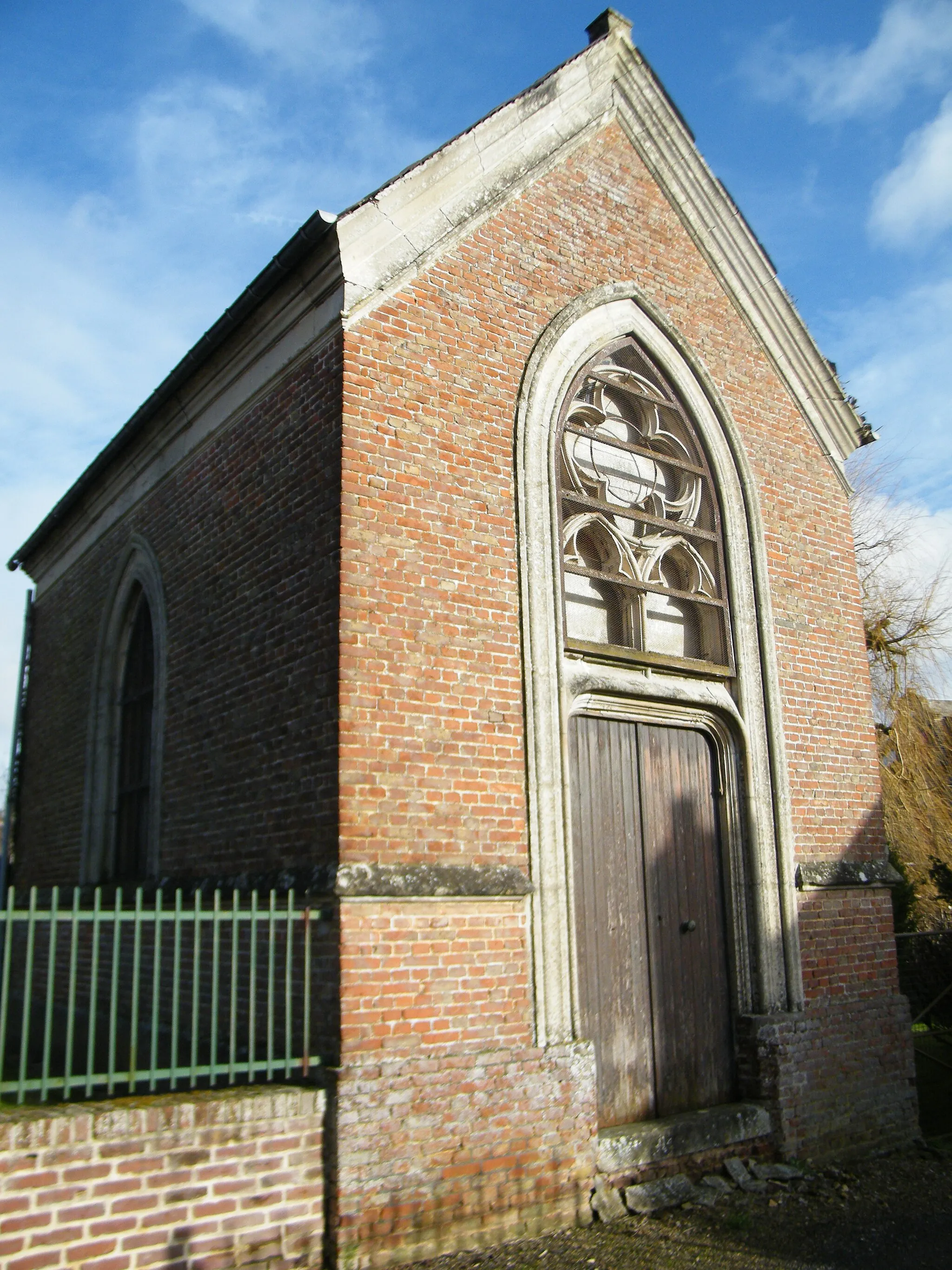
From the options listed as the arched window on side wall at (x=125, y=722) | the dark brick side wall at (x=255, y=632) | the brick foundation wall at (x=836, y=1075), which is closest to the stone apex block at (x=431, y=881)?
the dark brick side wall at (x=255, y=632)

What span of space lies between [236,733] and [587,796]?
95.1 inches

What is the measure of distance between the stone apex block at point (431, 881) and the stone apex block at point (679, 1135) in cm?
171

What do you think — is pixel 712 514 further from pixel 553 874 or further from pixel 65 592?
pixel 65 592

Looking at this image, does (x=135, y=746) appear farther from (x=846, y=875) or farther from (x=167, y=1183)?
(x=846, y=875)

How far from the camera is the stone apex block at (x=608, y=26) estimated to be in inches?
335

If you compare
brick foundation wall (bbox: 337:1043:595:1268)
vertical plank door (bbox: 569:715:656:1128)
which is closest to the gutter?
vertical plank door (bbox: 569:715:656:1128)

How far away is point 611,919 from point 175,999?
9.74 feet

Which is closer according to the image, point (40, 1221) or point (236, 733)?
point (40, 1221)

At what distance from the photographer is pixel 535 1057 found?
6.07 metres

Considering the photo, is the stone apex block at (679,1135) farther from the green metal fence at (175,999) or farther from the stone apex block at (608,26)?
the stone apex block at (608,26)

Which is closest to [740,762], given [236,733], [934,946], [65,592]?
[236,733]

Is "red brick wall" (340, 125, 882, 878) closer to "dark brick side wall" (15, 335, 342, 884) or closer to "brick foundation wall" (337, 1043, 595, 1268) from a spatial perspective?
"dark brick side wall" (15, 335, 342, 884)

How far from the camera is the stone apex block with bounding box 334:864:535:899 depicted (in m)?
5.60

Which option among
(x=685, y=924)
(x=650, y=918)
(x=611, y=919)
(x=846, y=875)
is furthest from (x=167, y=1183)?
(x=846, y=875)
